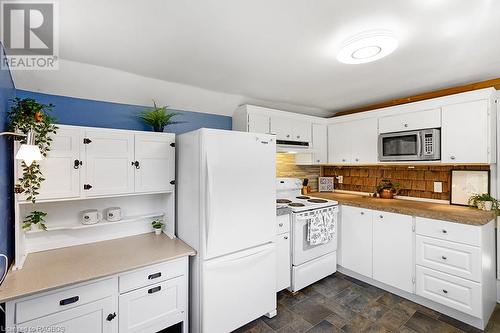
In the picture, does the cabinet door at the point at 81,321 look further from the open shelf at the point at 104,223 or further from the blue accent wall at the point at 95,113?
the blue accent wall at the point at 95,113

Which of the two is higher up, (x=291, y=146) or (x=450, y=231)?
(x=291, y=146)

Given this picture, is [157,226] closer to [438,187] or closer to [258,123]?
[258,123]

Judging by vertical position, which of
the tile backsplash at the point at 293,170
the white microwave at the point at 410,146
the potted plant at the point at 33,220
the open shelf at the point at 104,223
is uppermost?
the white microwave at the point at 410,146

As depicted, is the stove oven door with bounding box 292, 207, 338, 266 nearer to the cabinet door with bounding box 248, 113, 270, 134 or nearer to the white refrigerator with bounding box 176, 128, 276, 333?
the white refrigerator with bounding box 176, 128, 276, 333

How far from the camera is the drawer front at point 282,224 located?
98.0 inches

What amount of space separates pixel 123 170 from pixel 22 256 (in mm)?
917

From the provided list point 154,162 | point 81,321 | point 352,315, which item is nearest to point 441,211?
point 352,315

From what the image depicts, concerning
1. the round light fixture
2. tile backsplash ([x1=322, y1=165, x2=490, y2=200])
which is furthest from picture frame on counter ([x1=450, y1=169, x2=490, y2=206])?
the round light fixture

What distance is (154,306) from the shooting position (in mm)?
1771

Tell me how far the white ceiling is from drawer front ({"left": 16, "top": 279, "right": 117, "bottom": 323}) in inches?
66.4

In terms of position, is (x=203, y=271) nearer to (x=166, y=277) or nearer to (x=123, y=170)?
(x=166, y=277)

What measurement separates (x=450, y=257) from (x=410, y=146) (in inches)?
49.3

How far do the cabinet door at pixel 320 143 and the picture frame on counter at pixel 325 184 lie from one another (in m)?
0.40

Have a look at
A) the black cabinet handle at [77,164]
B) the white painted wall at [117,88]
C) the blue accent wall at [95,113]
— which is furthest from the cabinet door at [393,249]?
the black cabinet handle at [77,164]
